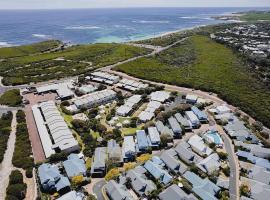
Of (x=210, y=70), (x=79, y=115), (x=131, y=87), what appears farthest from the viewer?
(x=210, y=70)

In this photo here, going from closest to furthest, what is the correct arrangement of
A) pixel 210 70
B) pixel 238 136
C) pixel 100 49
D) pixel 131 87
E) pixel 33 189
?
pixel 33 189 → pixel 238 136 → pixel 131 87 → pixel 210 70 → pixel 100 49

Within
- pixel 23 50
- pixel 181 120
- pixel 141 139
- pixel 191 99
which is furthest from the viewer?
pixel 23 50

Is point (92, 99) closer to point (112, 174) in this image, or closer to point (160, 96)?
point (160, 96)

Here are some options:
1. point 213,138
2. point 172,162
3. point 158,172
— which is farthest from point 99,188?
point 213,138

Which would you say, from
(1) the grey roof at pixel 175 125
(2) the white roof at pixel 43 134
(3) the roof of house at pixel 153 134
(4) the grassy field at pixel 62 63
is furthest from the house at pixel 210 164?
(4) the grassy field at pixel 62 63

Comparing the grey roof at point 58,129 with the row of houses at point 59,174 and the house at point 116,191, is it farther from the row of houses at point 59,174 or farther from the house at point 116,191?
the house at point 116,191

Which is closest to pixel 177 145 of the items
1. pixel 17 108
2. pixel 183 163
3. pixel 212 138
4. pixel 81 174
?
pixel 183 163

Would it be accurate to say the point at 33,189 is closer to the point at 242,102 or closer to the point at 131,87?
the point at 131,87
